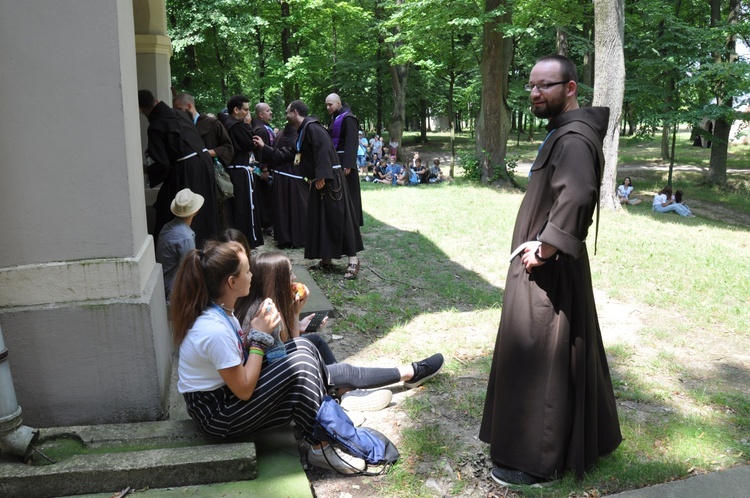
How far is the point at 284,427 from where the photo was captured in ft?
12.1

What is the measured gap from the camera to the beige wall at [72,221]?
3.16 metres

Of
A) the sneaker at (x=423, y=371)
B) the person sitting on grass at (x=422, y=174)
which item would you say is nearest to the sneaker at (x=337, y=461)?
the sneaker at (x=423, y=371)

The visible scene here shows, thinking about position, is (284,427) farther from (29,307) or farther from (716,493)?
(716,493)

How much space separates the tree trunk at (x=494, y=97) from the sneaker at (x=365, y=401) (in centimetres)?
1357

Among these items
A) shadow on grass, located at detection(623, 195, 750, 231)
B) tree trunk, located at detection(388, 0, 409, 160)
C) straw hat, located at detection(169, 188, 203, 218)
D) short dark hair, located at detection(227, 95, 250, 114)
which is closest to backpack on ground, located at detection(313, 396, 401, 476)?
straw hat, located at detection(169, 188, 203, 218)

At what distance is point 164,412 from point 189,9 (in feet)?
58.9

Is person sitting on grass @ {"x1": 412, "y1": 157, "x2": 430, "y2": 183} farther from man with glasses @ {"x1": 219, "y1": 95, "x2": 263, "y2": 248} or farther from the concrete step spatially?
the concrete step

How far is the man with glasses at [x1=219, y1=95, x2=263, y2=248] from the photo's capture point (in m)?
8.00

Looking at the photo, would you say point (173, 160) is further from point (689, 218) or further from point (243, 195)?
point (689, 218)

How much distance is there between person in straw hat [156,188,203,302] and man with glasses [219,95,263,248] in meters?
3.26

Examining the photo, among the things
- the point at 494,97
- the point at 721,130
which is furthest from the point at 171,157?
the point at 721,130

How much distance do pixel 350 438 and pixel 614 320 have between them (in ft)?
12.4

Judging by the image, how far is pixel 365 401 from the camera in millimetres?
4152

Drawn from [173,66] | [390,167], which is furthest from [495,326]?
[173,66]
